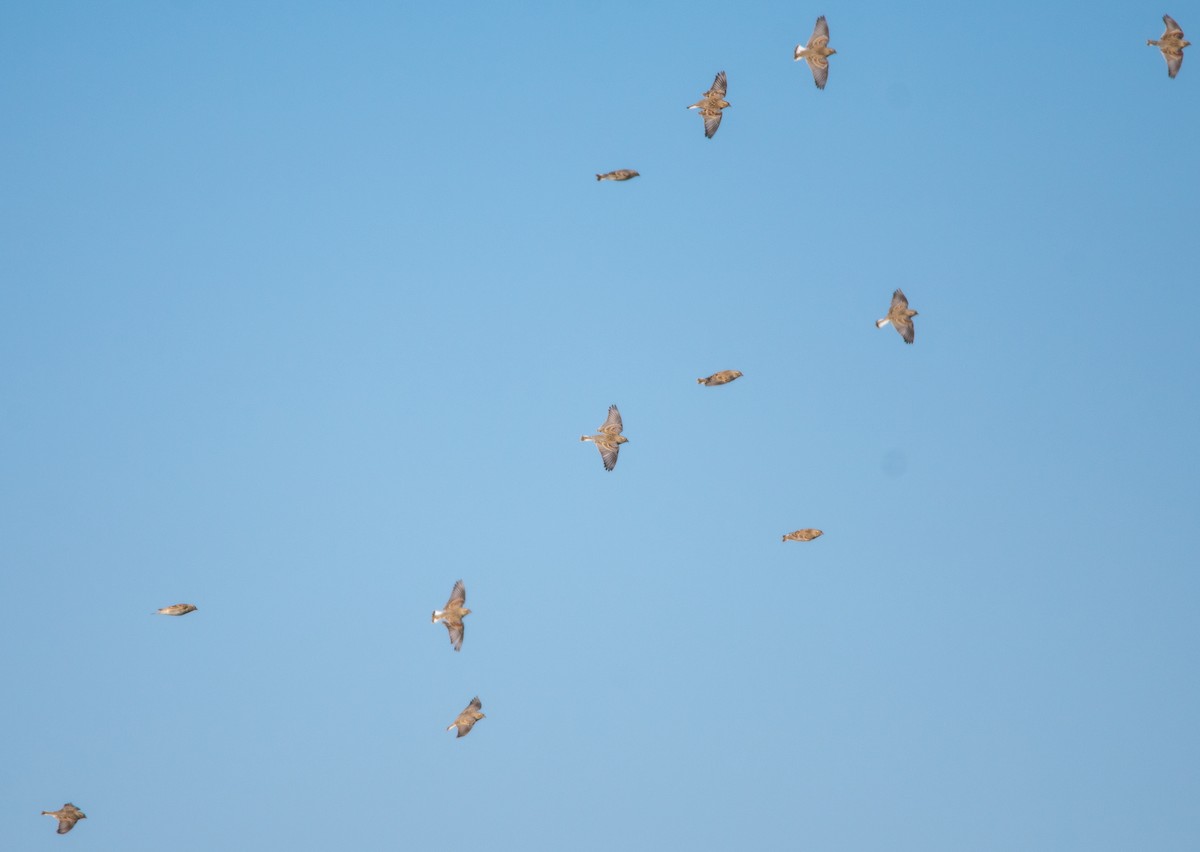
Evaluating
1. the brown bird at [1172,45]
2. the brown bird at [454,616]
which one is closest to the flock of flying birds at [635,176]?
the brown bird at [454,616]

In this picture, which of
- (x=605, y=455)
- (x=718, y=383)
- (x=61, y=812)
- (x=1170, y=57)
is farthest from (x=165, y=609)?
(x=1170, y=57)

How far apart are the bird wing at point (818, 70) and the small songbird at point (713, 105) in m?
2.64

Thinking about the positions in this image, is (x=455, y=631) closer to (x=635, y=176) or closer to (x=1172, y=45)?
(x=635, y=176)

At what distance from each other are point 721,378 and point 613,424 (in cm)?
487

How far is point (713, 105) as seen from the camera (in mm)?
70312

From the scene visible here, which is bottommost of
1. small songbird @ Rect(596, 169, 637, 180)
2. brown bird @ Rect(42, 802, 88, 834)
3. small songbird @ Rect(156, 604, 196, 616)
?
brown bird @ Rect(42, 802, 88, 834)

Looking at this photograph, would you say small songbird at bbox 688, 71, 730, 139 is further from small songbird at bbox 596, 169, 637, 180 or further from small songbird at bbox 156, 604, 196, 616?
small songbird at bbox 156, 604, 196, 616

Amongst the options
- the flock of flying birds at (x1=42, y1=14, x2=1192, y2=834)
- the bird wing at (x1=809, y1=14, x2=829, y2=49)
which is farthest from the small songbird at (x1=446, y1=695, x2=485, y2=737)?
the bird wing at (x1=809, y1=14, x2=829, y2=49)

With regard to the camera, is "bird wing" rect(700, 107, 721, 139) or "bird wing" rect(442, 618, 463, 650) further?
"bird wing" rect(700, 107, 721, 139)

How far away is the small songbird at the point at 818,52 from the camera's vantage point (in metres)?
70.2

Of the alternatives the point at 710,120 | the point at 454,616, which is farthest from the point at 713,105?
the point at 454,616

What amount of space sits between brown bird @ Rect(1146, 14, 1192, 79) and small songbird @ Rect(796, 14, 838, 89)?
10637mm

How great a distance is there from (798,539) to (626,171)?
1240 cm

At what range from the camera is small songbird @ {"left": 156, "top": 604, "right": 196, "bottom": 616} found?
241 ft
